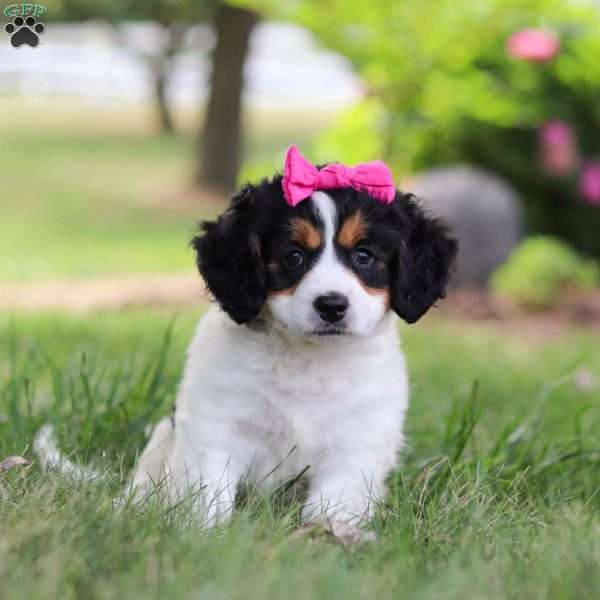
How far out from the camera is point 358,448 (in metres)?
4.28

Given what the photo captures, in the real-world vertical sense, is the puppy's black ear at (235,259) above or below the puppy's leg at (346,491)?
above

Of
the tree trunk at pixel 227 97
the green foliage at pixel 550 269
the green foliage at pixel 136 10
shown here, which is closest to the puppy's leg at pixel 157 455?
the green foliage at pixel 550 269

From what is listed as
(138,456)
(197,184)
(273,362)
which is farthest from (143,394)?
(197,184)

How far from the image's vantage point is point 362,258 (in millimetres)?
4277

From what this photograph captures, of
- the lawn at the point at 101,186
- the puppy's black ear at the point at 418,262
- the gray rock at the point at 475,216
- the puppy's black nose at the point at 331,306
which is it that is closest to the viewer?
the puppy's black nose at the point at 331,306

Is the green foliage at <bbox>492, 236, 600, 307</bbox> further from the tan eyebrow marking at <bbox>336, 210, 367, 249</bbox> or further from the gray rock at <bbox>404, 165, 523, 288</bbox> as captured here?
the tan eyebrow marking at <bbox>336, 210, 367, 249</bbox>

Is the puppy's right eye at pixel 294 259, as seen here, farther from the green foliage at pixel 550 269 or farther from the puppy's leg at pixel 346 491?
the green foliage at pixel 550 269

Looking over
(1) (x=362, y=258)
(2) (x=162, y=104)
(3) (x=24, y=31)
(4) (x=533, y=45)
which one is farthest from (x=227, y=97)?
(1) (x=362, y=258)

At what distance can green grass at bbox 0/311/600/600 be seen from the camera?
9.89 feet

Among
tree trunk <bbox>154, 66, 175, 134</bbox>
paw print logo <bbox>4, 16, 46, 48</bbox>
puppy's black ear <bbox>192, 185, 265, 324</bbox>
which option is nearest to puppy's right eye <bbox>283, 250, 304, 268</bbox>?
puppy's black ear <bbox>192, 185, 265, 324</bbox>

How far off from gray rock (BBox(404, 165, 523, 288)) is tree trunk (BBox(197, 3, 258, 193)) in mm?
10815

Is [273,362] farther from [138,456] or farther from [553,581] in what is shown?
[553,581]

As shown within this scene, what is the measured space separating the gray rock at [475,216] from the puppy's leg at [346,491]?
26.6 ft

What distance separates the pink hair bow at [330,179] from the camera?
4230mm
